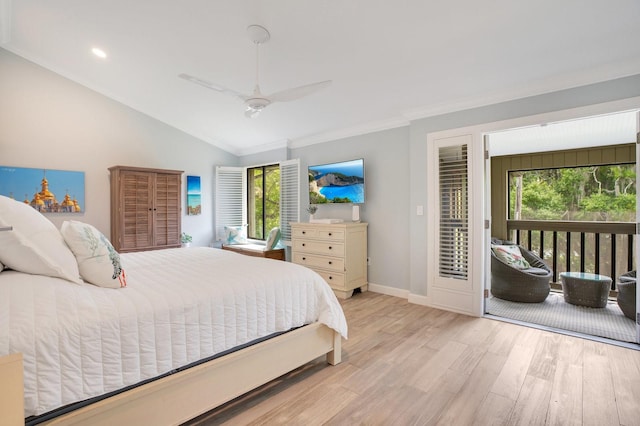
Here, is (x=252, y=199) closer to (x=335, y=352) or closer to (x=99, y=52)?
(x=99, y=52)

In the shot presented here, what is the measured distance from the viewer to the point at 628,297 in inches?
127

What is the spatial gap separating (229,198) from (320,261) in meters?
2.62

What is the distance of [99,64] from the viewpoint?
3941 millimetres

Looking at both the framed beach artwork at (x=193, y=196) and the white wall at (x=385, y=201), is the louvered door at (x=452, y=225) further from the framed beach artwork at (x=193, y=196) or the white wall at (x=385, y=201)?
the framed beach artwork at (x=193, y=196)

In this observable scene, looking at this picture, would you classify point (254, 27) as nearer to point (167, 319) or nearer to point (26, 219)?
point (26, 219)

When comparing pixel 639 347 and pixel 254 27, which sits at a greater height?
pixel 254 27

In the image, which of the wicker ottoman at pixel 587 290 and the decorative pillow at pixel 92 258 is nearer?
the decorative pillow at pixel 92 258

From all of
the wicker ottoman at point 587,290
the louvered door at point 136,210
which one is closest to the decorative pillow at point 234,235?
the louvered door at point 136,210

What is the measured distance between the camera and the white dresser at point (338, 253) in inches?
161

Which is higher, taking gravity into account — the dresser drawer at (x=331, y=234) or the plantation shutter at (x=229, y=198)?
the plantation shutter at (x=229, y=198)

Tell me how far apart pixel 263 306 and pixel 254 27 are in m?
2.44

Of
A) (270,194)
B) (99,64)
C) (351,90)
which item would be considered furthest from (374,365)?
(99,64)

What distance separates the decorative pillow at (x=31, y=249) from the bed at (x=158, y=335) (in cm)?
2

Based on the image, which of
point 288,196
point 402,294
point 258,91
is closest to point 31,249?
point 258,91
